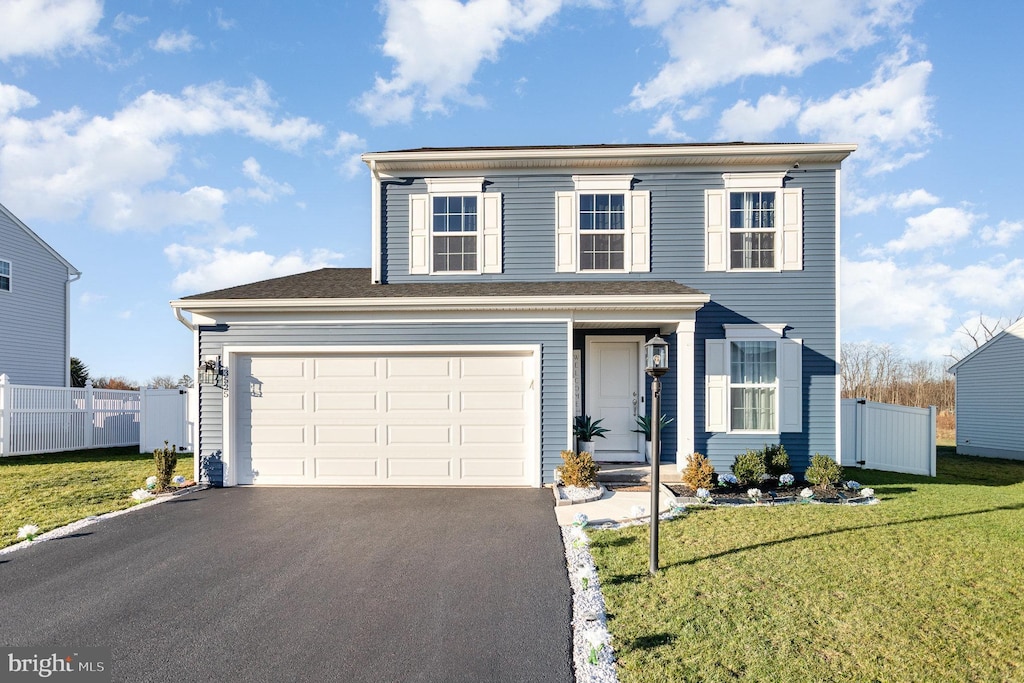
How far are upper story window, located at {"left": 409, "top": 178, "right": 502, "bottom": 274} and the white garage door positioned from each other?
83.3 inches

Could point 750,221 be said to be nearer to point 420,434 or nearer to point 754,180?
point 754,180

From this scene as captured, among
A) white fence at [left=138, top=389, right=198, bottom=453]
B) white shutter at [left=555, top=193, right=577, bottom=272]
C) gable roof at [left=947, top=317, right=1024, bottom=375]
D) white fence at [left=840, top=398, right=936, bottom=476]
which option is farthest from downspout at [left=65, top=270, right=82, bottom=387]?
gable roof at [left=947, top=317, right=1024, bottom=375]

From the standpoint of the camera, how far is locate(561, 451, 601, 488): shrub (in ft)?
25.0

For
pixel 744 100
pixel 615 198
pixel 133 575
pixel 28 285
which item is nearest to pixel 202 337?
pixel 133 575

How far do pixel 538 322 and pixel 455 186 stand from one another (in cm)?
331

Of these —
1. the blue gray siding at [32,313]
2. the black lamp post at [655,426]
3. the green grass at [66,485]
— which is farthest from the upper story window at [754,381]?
the blue gray siding at [32,313]

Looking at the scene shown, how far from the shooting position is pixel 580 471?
7.64 m

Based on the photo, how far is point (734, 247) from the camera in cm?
936

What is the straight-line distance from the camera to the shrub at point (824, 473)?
26.2 feet

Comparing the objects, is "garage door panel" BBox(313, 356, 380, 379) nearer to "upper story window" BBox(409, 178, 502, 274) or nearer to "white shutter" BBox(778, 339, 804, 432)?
"upper story window" BBox(409, 178, 502, 274)

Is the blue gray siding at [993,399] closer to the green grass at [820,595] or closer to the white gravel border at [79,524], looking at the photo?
the green grass at [820,595]

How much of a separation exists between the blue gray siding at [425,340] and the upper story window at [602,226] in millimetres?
1848

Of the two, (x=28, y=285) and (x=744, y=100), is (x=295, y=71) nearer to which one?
(x=744, y=100)

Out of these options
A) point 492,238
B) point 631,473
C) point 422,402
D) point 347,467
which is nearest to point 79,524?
point 347,467
